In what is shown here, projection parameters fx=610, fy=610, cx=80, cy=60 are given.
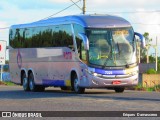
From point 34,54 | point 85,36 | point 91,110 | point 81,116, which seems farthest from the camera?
point 34,54

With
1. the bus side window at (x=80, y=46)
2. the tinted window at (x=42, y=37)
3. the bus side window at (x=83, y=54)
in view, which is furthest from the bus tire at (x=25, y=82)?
the bus side window at (x=83, y=54)

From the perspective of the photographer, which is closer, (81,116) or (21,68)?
(81,116)

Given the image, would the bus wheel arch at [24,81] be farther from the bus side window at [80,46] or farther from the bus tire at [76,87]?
the bus side window at [80,46]

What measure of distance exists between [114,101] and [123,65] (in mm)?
4987

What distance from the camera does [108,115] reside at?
16859 millimetres

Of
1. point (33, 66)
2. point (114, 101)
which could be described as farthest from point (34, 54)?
point (114, 101)

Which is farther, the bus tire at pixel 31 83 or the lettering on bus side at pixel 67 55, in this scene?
the bus tire at pixel 31 83

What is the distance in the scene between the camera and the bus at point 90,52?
86.8 feet

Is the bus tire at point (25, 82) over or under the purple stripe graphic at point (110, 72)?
under

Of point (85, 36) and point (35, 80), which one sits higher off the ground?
point (85, 36)

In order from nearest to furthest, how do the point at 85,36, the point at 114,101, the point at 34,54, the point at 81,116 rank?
1. the point at 81,116
2. the point at 114,101
3. the point at 85,36
4. the point at 34,54

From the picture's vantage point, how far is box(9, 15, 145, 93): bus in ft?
86.8

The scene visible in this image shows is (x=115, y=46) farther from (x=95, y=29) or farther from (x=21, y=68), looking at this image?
(x=21, y=68)

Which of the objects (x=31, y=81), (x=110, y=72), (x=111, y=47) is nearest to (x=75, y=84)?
(x=110, y=72)
